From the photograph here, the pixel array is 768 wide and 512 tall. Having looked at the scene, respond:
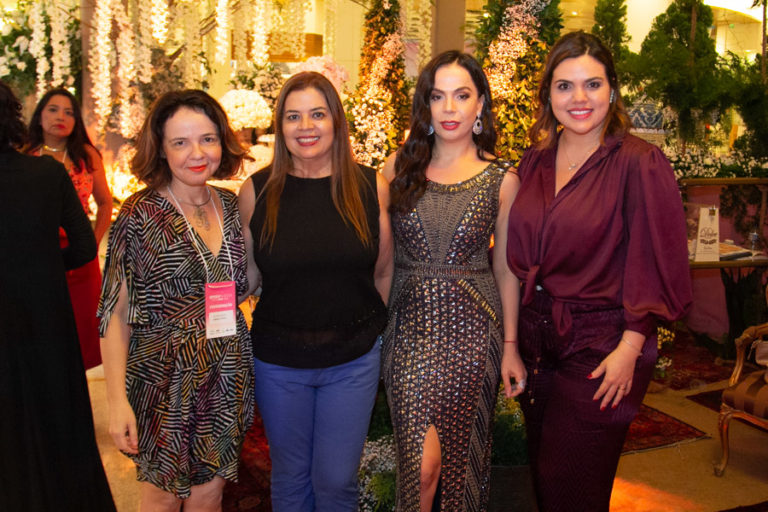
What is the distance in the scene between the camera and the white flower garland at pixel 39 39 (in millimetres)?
5004

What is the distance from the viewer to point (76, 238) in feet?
8.06

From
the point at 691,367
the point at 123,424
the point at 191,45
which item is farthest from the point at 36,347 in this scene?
the point at 691,367

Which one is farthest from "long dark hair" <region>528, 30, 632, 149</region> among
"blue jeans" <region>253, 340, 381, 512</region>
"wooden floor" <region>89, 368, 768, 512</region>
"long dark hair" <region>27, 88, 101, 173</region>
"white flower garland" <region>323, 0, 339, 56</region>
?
"white flower garland" <region>323, 0, 339, 56</region>

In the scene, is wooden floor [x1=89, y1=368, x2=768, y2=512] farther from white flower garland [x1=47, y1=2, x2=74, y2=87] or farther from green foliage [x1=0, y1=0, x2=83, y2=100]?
green foliage [x1=0, y1=0, x2=83, y2=100]

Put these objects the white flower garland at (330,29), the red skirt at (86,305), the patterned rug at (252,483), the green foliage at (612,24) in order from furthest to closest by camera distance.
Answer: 1. the white flower garland at (330,29)
2. the green foliage at (612,24)
3. the red skirt at (86,305)
4. the patterned rug at (252,483)

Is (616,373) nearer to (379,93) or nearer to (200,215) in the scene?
(200,215)

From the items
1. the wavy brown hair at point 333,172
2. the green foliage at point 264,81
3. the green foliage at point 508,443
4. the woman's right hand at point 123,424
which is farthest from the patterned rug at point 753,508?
the green foliage at point 264,81

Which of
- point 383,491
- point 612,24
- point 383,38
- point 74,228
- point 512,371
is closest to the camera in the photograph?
point 512,371

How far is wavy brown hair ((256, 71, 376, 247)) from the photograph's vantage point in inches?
81.7

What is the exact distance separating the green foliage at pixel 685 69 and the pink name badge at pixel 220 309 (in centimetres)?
452

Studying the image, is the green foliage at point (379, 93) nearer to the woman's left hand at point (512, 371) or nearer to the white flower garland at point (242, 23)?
the white flower garland at point (242, 23)

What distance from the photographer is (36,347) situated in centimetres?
220

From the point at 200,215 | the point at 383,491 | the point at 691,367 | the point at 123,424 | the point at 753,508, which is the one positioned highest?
the point at 200,215

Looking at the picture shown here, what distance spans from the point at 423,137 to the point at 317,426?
1.00m
